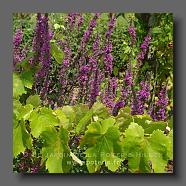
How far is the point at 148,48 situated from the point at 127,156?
1.76 ft

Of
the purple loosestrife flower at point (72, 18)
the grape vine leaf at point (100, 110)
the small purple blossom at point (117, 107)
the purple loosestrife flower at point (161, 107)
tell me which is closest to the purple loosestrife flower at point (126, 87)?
the small purple blossom at point (117, 107)

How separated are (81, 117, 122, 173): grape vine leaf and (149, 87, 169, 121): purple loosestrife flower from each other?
1.06ft

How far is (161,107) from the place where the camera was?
225 cm

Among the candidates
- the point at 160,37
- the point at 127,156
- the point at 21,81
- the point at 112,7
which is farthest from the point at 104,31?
the point at 127,156

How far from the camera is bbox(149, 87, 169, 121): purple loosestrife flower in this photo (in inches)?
88.4

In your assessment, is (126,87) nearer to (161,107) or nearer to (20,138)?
(161,107)

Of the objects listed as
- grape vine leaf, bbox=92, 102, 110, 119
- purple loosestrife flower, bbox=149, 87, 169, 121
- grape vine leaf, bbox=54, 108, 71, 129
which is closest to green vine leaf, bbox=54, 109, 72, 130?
grape vine leaf, bbox=54, 108, 71, 129

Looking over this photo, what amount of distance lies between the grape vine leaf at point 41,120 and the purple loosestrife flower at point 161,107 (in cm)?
52

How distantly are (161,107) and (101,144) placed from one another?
41 cm

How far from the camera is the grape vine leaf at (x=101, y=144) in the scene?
1.92m

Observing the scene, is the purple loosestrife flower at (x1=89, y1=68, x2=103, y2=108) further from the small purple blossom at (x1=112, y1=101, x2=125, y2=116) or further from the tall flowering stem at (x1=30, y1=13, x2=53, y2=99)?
the tall flowering stem at (x1=30, y1=13, x2=53, y2=99)

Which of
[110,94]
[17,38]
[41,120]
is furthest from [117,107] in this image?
[17,38]

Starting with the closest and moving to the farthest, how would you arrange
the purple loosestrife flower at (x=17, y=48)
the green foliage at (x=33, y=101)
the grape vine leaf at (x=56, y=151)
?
the grape vine leaf at (x=56, y=151), the green foliage at (x=33, y=101), the purple loosestrife flower at (x=17, y=48)

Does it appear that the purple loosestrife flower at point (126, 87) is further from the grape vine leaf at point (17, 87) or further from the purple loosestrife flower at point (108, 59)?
the grape vine leaf at point (17, 87)
